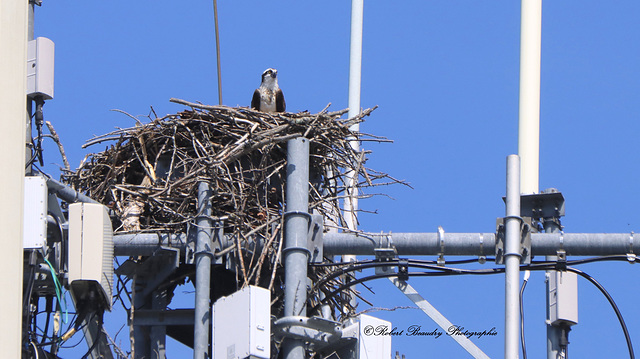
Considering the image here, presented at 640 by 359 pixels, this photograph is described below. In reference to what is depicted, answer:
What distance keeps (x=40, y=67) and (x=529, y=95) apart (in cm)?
354

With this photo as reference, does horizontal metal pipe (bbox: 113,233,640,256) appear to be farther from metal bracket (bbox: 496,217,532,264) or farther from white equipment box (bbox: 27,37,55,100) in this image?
white equipment box (bbox: 27,37,55,100)

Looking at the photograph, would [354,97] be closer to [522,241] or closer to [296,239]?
[296,239]

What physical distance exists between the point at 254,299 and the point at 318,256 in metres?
0.82

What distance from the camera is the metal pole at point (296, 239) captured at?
9.73 metres

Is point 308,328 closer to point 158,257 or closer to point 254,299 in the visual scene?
point 254,299

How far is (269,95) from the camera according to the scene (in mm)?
17141

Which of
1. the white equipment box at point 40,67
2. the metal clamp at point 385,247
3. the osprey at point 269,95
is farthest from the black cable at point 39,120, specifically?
the osprey at point 269,95

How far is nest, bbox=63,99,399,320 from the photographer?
11797 millimetres

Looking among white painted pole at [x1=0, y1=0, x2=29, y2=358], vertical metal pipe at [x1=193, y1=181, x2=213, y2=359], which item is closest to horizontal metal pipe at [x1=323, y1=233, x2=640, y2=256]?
vertical metal pipe at [x1=193, y1=181, x2=213, y2=359]

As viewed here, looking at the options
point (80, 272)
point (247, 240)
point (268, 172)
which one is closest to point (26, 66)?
point (80, 272)

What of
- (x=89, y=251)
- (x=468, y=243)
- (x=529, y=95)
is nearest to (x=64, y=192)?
(x=89, y=251)

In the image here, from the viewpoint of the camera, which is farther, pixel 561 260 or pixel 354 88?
pixel 354 88

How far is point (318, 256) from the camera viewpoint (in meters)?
10.2

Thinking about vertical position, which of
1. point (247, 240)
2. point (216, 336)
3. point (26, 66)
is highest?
point (26, 66)
